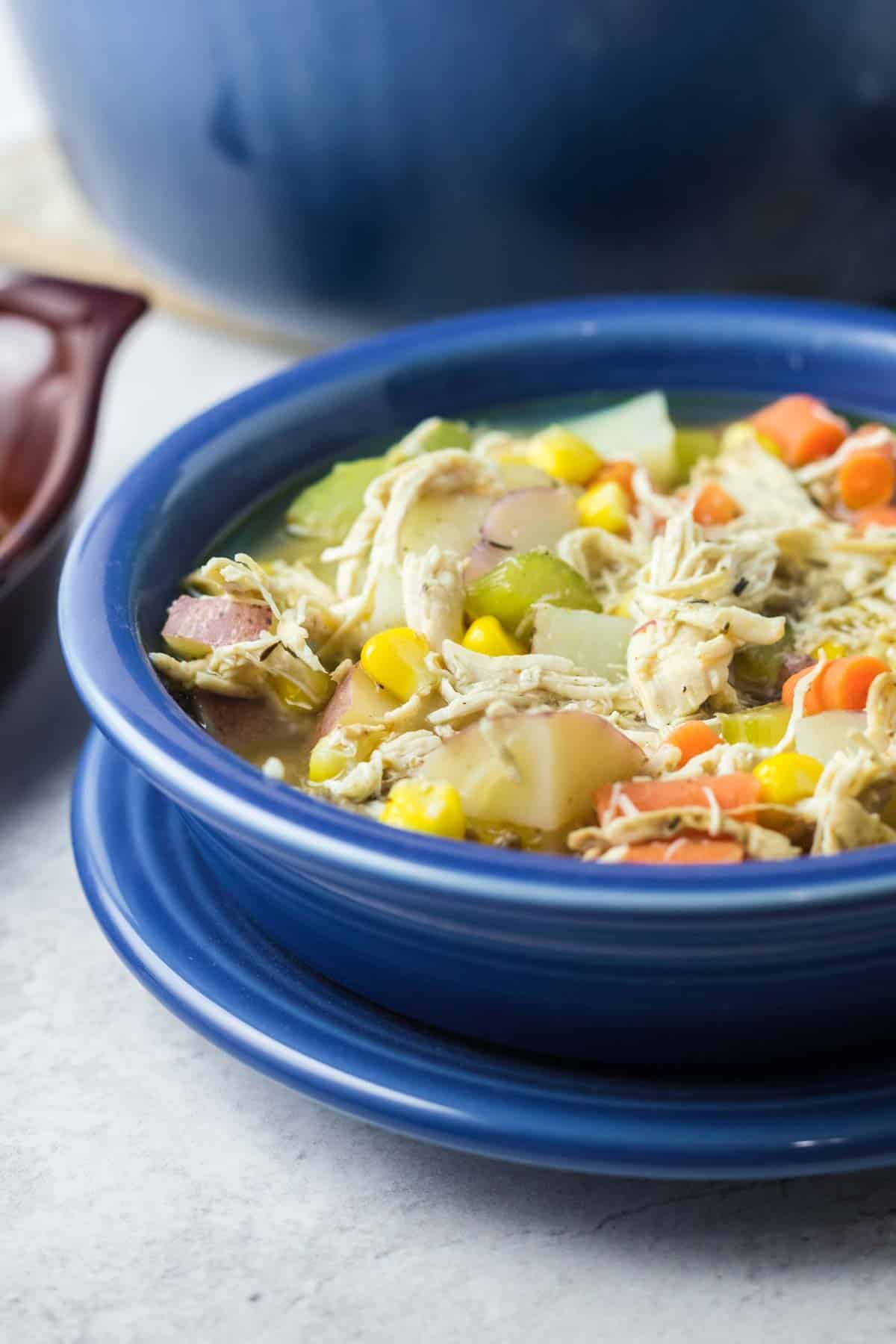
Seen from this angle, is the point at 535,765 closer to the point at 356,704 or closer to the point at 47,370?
the point at 356,704

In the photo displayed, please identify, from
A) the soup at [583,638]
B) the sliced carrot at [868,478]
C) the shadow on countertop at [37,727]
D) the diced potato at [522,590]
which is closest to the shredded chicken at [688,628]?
the soup at [583,638]

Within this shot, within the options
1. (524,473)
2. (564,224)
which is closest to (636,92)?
(564,224)

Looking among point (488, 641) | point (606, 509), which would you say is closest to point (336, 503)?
point (606, 509)

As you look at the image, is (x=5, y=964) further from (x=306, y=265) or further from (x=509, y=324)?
(x=306, y=265)

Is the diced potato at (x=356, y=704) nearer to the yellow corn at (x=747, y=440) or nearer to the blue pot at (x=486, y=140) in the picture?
the yellow corn at (x=747, y=440)

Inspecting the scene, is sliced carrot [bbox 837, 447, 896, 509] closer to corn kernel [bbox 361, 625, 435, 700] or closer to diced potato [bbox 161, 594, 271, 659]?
corn kernel [bbox 361, 625, 435, 700]
